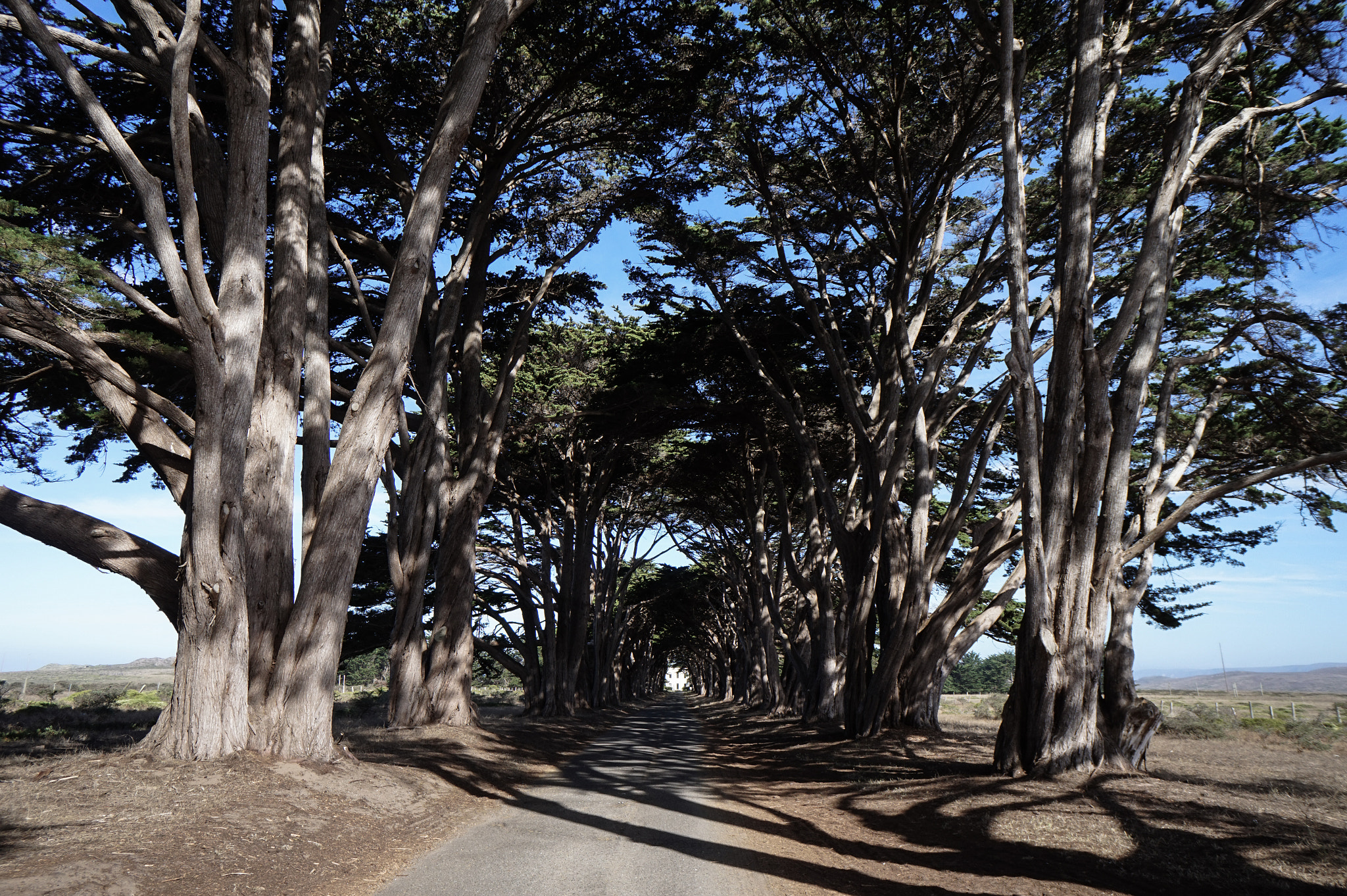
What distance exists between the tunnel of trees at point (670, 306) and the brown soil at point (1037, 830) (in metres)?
1.10

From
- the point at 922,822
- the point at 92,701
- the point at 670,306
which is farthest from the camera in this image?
the point at 92,701

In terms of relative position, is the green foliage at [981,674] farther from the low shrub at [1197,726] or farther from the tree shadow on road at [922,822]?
the tree shadow on road at [922,822]

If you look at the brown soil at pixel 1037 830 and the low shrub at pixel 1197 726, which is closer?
the brown soil at pixel 1037 830

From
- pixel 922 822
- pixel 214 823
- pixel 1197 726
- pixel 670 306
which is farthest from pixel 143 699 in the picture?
pixel 1197 726

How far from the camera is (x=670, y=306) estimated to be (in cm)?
1830

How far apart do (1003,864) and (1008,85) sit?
26.4 feet

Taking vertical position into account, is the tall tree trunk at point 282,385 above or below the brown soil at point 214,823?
above

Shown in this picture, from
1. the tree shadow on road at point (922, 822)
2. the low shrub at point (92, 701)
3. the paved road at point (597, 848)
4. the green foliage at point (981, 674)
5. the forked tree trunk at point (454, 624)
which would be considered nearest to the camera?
the paved road at point (597, 848)

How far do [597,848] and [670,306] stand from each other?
13538 mm

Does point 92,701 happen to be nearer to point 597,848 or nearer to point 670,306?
point 670,306

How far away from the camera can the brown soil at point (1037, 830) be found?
5480 mm

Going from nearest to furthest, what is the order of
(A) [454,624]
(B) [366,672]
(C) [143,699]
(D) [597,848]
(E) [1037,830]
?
(D) [597,848], (E) [1037,830], (A) [454,624], (C) [143,699], (B) [366,672]

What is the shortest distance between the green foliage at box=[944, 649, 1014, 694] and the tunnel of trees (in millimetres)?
103938

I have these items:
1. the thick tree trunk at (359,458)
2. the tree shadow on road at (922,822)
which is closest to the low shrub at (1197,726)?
the tree shadow on road at (922,822)
